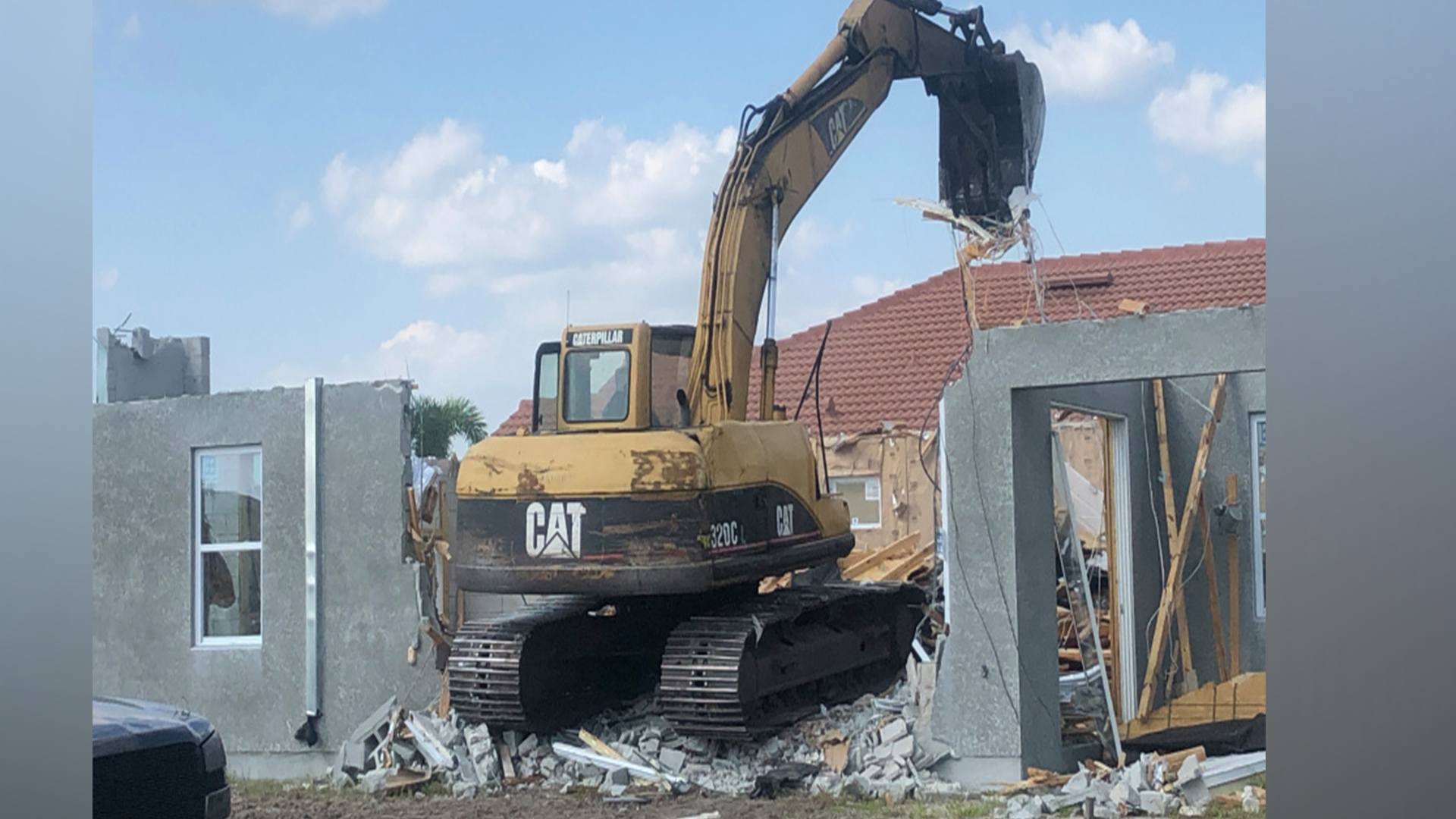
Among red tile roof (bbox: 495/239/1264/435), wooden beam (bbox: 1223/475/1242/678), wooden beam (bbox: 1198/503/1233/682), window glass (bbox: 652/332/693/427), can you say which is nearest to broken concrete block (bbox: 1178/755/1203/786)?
window glass (bbox: 652/332/693/427)

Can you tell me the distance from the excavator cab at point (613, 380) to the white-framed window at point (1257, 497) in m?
4.96

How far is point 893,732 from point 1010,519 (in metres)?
1.48

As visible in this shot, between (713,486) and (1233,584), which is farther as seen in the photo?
(1233,584)

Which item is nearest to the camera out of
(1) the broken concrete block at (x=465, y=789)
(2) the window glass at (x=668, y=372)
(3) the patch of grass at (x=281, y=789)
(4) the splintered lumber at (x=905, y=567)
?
(1) the broken concrete block at (x=465, y=789)

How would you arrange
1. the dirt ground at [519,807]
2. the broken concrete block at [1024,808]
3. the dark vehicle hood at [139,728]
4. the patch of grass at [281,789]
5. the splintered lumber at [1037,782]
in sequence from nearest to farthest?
the dark vehicle hood at [139,728] → the broken concrete block at [1024,808] → the splintered lumber at [1037,782] → the dirt ground at [519,807] → the patch of grass at [281,789]

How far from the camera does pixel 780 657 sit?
10.0 meters

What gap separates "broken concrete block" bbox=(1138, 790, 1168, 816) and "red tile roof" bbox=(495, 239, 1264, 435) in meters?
9.23

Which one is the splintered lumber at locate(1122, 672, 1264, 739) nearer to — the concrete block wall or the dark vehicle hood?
the dark vehicle hood

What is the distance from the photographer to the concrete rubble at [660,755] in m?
9.26

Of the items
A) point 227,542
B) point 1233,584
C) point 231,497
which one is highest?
point 231,497

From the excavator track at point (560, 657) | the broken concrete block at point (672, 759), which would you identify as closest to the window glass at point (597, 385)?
the excavator track at point (560, 657)

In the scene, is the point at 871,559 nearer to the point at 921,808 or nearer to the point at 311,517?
the point at 311,517

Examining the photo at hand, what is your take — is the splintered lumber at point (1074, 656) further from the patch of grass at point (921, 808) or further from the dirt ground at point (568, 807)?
the dirt ground at point (568, 807)

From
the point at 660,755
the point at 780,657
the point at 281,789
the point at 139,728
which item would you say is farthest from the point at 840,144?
the point at 139,728
